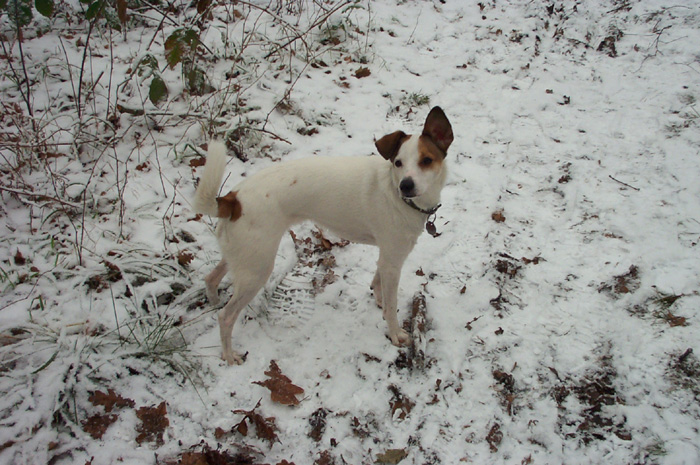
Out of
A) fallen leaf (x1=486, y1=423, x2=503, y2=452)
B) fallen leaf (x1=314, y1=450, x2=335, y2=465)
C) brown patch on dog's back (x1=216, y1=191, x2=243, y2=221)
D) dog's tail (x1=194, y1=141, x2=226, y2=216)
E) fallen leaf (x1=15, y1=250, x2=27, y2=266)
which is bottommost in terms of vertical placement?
fallen leaf (x1=314, y1=450, x2=335, y2=465)

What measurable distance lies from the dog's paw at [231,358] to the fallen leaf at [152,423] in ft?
1.57

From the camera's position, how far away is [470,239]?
375 centimetres

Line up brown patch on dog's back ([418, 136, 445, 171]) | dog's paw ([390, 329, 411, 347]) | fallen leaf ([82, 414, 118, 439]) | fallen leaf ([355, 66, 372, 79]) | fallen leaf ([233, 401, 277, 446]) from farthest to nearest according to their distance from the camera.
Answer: fallen leaf ([355, 66, 372, 79]), dog's paw ([390, 329, 411, 347]), brown patch on dog's back ([418, 136, 445, 171]), fallen leaf ([233, 401, 277, 446]), fallen leaf ([82, 414, 118, 439])

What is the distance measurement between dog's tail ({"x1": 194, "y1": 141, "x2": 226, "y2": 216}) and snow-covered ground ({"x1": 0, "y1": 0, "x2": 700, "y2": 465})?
0.96 meters

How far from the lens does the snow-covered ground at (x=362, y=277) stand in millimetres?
2367

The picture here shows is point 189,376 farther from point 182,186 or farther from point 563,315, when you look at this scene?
point 563,315

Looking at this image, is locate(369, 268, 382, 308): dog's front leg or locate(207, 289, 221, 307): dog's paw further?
locate(369, 268, 382, 308): dog's front leg

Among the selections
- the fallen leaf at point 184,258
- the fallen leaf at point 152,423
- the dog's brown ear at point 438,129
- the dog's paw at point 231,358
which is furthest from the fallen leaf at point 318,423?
the dog's brown ear at point 438,129

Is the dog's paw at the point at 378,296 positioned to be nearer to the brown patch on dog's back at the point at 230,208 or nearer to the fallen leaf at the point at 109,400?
the brown patch on dog's back at the point at 230,208

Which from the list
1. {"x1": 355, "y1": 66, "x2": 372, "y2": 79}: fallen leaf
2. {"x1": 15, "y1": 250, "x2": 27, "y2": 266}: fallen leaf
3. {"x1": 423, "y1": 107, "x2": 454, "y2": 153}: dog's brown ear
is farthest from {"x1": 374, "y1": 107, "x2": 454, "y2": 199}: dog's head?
{"x1": 355, "y1": 66, "x2": 372, "y2": 79}: fallen leaf

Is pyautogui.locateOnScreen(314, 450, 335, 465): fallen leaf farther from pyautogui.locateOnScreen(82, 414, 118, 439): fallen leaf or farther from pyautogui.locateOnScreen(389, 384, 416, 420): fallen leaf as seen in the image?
pyautogui.locateOnScreen(82, 414, 118, 439): fallen leaf

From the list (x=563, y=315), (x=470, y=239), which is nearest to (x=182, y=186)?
(x=470, y=239)

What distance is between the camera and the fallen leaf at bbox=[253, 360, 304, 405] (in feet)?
8.38

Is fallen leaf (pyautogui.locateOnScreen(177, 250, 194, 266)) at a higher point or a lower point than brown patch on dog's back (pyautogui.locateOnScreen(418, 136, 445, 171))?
lower
